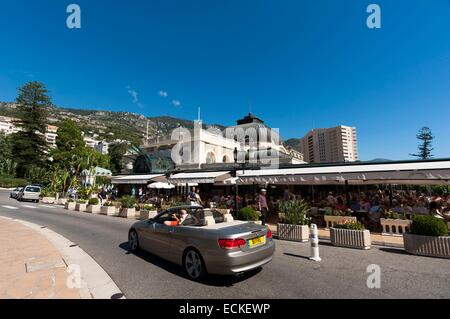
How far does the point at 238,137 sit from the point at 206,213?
35498mm

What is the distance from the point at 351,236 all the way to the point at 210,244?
5.40m

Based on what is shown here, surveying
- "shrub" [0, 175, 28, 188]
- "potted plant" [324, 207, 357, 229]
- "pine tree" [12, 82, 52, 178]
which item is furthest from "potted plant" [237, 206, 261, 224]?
"pine tree" [12, 82, 52, 178]

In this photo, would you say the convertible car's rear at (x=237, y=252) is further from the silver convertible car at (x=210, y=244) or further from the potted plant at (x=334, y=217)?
the potted plant at (x=334, y=217)

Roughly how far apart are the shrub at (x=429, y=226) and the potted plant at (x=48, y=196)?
106ft

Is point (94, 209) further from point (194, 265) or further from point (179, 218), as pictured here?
point (194, 265)

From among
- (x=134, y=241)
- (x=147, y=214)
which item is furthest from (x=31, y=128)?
(x=134, y=241)

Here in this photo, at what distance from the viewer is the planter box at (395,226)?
9.09 metres

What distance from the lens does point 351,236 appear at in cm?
729

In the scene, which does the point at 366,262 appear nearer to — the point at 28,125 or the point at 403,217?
the point at 403,217

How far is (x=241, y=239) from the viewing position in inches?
170

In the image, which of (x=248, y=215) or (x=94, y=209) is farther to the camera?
(x=94, y=209)

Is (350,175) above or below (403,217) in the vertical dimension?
above

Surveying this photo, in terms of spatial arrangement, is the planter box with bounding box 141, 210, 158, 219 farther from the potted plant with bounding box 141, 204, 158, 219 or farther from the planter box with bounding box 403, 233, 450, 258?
the planter box with bounding box 403, 233, 450, 258
